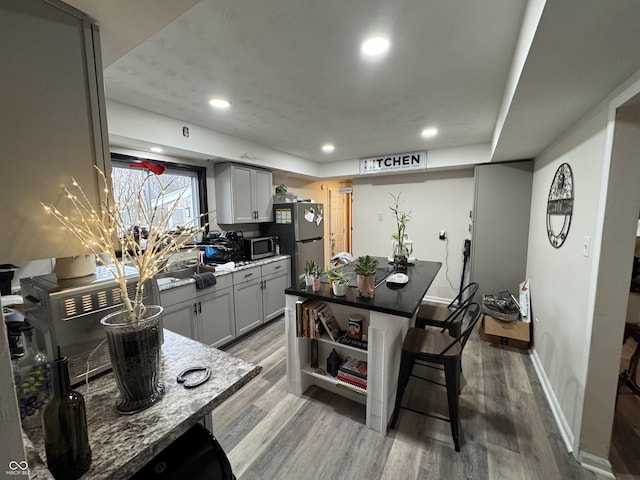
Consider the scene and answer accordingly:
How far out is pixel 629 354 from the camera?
229cm

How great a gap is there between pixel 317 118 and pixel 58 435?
8.69 feet

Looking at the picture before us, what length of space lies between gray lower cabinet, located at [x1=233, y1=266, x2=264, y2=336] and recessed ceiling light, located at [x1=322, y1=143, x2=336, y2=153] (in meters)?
1.88

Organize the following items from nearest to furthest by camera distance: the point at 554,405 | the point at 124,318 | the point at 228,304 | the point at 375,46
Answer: the point at 124,318, the point at 375,46, the point at 554,405, the point at 228,304

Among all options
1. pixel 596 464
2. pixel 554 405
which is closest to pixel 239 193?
pixel 554 405

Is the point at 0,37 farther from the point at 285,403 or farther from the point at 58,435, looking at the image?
the point at 285,403

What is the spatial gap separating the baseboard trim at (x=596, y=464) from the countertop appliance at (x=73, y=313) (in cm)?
260

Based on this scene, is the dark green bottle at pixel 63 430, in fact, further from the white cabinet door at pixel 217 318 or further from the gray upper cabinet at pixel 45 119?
the white cabinet door at pixel 217 318

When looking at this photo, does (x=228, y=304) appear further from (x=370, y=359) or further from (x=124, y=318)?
(x=124, y=318)

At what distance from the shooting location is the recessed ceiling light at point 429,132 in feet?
9.71

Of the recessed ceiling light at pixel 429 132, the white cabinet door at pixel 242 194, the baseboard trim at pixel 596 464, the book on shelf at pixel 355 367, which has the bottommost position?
the baseboard trim at pixel 596 464

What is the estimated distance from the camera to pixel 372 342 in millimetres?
1736

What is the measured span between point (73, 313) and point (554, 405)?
2983mm

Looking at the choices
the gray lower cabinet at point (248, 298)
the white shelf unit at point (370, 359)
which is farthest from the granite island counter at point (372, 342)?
the gray lower cabinet at point (248, 298)

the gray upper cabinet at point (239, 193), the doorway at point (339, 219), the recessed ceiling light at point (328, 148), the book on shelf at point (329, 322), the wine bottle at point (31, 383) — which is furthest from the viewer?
the doorway at point (339, 219)
